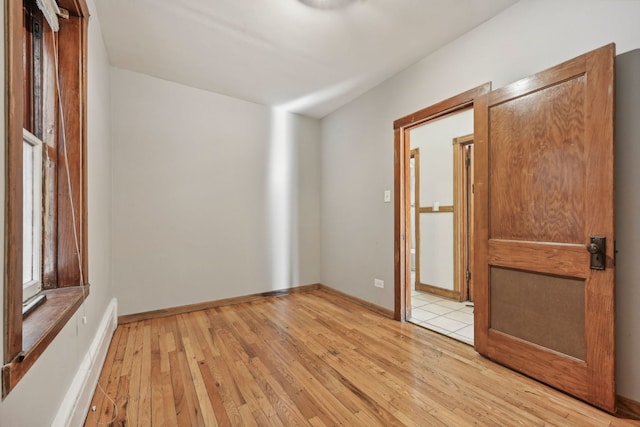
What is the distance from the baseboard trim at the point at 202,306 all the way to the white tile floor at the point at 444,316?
154 centimetres

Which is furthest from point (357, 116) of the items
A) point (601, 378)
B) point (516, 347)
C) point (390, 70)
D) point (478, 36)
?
point (601, 378)

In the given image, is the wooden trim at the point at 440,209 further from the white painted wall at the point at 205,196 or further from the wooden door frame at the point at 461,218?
the white painted wall at the point at 205,196

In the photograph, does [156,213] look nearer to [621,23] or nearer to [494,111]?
[494,111]

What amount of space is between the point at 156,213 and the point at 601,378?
3724 mm

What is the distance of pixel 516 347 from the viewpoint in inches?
74.7

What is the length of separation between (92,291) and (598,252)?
3.04 metres

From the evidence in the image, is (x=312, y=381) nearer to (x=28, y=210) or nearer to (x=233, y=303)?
(x=28, y=210)

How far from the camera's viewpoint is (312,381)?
1816 mm

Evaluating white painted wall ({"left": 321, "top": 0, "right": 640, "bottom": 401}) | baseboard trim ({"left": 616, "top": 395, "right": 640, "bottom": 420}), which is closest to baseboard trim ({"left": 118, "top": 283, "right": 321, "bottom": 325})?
white painted wall ({"left": 321, "top": 0, "right": 640, "bottom": 401})

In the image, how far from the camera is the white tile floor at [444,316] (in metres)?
2.60

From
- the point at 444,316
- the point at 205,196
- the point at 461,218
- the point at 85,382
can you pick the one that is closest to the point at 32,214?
the point at 85,382

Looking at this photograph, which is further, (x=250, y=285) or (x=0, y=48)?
(x=250, y=285)

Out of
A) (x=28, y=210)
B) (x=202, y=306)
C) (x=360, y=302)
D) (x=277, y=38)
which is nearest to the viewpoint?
(x=28, y=210)

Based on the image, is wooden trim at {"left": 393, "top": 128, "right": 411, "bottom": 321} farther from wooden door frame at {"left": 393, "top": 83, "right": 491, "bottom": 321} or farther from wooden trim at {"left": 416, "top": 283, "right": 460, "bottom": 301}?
wooden trim at {"left": 416, "top": 283, "right": 460, "bottom": 301}
